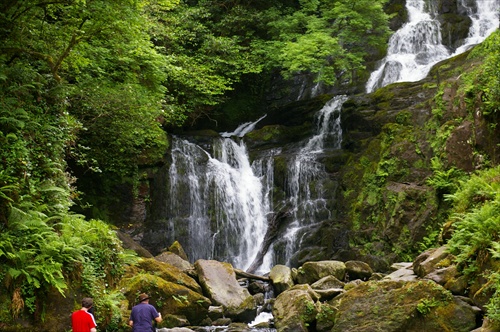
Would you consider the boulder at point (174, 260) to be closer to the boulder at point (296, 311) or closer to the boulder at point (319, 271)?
the boulder at point (319, 271)

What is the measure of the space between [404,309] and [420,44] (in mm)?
20801

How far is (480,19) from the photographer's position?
27.8m

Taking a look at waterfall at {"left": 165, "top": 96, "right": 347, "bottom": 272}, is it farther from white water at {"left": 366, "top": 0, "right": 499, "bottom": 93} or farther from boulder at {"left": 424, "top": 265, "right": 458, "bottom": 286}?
boulder at {"left": 424, "top": 265, "right": 458, "bottom": 286}

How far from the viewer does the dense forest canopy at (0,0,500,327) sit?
8.71m

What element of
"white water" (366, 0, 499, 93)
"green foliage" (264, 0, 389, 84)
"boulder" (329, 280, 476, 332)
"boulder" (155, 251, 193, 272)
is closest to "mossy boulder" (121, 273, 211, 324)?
"boulder" (155, 251, 193, 272)

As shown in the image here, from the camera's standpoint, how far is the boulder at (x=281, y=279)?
14680 millimetres

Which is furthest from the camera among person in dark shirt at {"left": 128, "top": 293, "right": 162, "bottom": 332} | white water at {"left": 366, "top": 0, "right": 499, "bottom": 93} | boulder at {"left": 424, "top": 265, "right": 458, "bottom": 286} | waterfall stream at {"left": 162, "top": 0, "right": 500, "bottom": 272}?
white water at {"left": 366, "top": 0, "right": 499, "bottom": 93}

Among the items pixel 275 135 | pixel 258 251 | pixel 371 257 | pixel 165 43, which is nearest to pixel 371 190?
pixel 371 257

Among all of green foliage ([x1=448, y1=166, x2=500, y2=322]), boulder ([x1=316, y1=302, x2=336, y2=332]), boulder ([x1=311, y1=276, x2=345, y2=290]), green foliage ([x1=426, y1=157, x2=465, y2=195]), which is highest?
green foliage ([x1=426, y1=157, x2=465, y2=195])

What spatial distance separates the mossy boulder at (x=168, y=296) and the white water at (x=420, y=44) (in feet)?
55.5

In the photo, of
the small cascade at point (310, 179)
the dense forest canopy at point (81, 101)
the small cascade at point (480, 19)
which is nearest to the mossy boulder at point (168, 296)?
the dense forest canopy at point (81, 101)

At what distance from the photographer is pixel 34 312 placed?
832 centimetres

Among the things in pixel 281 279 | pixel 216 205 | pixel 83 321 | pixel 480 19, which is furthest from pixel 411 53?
pixel 83 321

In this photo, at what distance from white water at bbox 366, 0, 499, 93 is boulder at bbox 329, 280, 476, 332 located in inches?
652
